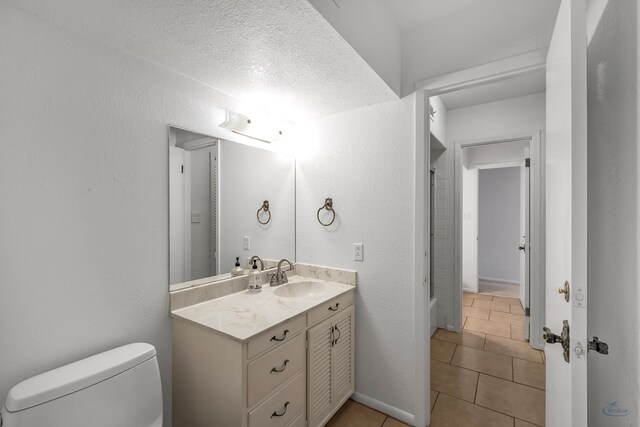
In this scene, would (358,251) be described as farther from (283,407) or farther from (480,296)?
(480,296)

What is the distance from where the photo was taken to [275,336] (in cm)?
136

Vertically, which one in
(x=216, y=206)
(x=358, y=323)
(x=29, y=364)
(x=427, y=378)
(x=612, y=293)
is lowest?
(x=427, y=378)

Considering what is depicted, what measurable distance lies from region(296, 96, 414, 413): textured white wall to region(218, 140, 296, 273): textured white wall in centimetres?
28

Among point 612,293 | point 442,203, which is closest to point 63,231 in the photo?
point 612,293

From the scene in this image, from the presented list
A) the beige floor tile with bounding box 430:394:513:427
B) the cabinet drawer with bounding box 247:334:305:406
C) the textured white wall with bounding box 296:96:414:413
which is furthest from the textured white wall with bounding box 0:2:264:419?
the beige floor tile with bounding box 430:394:513:427

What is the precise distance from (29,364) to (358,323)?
1.68 meters

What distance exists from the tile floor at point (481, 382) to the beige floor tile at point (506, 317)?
0.03m

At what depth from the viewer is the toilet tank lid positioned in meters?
0.91

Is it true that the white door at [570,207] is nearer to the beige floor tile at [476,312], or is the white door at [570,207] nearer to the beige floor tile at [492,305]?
the beige floor tile at [476,312]

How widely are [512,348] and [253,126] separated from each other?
3.14m

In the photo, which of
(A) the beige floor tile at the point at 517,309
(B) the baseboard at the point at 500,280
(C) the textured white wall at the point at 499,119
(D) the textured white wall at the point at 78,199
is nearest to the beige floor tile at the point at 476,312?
(A) the beige floor tile at the point at 517,309

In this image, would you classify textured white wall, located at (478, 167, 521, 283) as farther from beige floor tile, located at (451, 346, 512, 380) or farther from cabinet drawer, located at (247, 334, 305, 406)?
cabinet drawer, located at (247, 334, 305, 406)

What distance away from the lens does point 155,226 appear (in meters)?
1.43

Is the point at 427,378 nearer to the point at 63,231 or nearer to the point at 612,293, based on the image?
the point at 612,293
